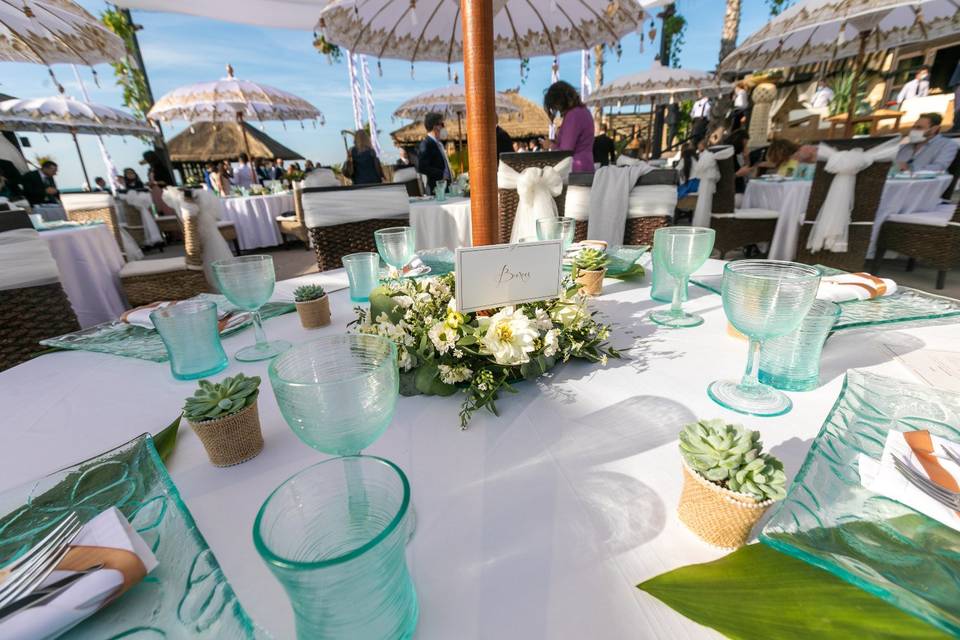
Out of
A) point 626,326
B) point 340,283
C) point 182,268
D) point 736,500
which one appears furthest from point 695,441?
point 182,268

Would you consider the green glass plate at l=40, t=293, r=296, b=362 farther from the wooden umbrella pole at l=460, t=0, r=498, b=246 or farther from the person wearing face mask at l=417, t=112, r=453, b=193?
the person wearing face mask at l=417, t=112, r=453, b=193

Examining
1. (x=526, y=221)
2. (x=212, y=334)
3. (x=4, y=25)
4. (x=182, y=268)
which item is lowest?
(x=182, y=268)

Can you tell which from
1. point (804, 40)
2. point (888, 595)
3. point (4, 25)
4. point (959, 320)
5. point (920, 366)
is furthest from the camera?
point (804, 40)

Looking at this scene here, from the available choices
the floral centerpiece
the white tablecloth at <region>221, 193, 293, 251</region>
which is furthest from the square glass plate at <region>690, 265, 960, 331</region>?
the white tablecloth at <region>221, 193, 293, 251</region>

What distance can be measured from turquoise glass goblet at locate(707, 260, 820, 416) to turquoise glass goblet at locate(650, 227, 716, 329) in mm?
175

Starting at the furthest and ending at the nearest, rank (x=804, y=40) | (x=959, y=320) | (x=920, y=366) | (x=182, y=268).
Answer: (x=804, y=40), (x=182, y=268), (x=959, y=320), (x=920, y=366)

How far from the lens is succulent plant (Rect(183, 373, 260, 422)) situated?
21.5 inches

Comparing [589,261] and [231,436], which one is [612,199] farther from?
[231,436]

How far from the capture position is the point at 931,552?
1.20ft

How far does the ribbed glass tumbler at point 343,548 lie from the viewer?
0.28 metres

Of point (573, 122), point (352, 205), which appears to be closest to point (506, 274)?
point (352, 205)

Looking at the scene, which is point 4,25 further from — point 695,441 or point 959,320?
point 959,320

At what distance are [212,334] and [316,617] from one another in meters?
0.70

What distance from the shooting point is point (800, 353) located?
2.21 ft
